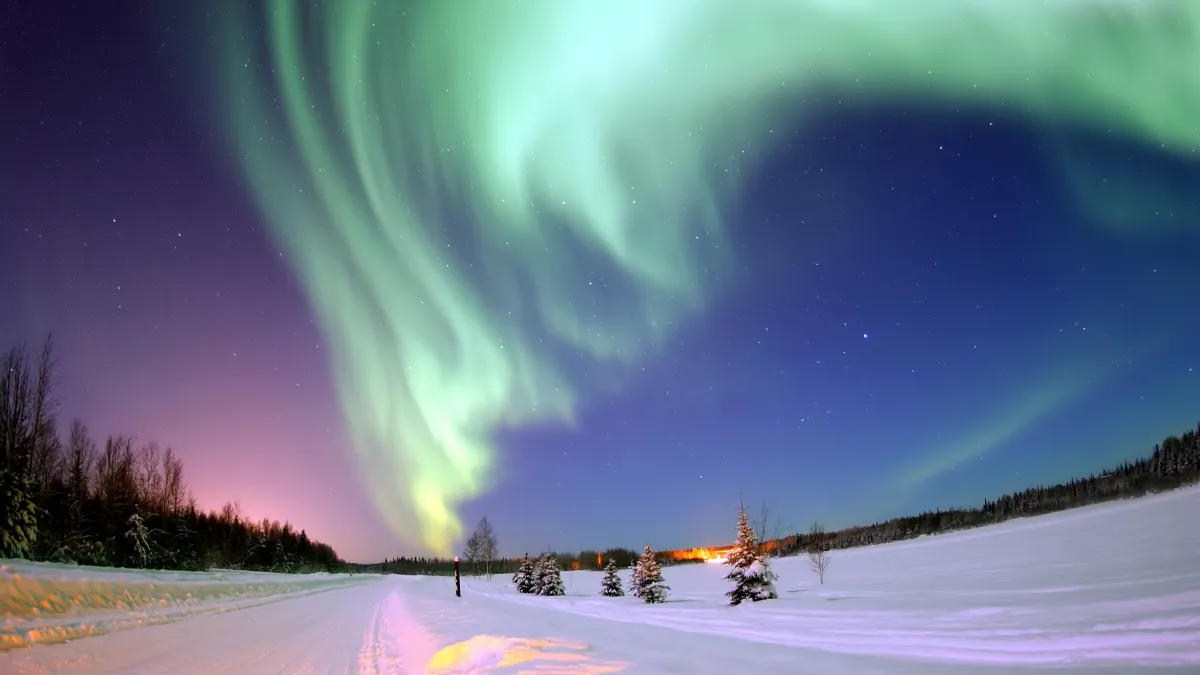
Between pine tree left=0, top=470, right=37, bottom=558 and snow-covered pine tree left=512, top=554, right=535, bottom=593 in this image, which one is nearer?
pine tree left=0, top=470, right=37, bottom=558

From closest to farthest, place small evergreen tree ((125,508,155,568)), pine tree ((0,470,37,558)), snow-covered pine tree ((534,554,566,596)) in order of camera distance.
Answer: pine tree ((0,470,37,558)), snow-covered pine tree ((534,554,566,596)), small evergreen tree ((125,508,155,568))

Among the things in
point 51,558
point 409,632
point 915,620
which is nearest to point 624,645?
point 409,632

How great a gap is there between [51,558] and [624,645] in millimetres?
39033

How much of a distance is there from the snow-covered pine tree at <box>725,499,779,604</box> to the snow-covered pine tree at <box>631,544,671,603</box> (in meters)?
6.83

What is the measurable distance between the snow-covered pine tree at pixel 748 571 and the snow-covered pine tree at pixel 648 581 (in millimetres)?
6828

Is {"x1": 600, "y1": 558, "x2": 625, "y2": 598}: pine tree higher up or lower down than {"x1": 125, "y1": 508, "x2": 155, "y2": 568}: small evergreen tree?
lower down

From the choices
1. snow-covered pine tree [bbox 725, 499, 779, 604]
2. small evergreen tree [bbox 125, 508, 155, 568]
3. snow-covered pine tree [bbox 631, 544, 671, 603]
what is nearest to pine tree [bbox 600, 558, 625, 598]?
snow-covered pine tree [bbox 631, 544, 671, 603]

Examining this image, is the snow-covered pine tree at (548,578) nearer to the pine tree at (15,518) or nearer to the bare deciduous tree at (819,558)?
the bare deciduous tree at (819,558)

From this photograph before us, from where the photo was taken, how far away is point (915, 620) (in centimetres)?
1466

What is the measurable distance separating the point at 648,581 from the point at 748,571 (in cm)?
939

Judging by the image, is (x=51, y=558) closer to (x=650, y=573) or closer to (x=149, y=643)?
(x=149, y=643)

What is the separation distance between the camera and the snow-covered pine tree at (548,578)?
4306 cm

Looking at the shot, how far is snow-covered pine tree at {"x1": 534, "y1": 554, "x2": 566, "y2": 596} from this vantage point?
4306 cm

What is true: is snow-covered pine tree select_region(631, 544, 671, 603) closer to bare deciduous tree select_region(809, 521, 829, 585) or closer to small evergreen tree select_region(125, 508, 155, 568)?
bare deciduous tree select_region(809, 521, 829, 585)
